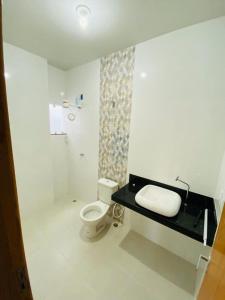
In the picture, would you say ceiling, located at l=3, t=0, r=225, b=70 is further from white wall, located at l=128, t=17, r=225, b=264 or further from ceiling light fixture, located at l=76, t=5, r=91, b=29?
white wall, located at l=128, t=17, r=225, b=264

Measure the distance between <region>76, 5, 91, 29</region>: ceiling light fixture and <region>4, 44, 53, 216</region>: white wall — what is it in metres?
1.06

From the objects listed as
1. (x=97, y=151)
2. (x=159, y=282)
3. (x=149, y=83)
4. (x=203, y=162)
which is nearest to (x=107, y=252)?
(x=159, y=282)

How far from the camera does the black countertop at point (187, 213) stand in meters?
1.14

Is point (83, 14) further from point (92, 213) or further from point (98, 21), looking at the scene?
point (92, 213)

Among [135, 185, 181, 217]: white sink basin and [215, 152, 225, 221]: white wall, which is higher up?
[215, 152, 225, 221]: white wall

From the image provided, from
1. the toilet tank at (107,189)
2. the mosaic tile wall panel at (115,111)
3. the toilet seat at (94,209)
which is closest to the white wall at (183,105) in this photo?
the mosaic tile wall panel at (115,111)

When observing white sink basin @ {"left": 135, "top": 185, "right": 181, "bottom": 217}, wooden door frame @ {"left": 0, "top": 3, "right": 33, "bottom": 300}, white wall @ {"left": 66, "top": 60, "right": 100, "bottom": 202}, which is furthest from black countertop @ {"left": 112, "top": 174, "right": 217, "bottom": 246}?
wooden door frame @ {"left": 0, "top": 3, "right": 33, "bottom": 300}

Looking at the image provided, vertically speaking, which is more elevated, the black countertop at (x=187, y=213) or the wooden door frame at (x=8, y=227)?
the wooden door frame at (x=8, y=227)

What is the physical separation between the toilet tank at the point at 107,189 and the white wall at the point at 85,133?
31 cm

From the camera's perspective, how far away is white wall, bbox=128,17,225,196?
1296 millimetres

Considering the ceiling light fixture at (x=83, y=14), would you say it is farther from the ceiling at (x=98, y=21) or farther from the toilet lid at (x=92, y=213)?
the toilet lid at (x=92, y=213)

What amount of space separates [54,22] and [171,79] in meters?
1.32

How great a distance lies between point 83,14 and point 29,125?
1564 millimetres

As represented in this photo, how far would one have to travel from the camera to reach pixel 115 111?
6.45 ft
